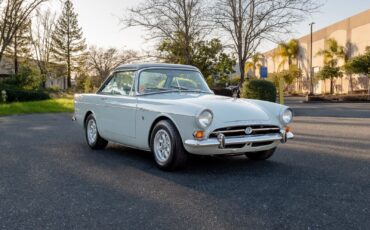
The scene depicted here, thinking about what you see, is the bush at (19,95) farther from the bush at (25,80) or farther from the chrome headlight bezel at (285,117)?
the chrome headlight bezel at (285,117)

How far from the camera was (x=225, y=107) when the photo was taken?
525 centimetres

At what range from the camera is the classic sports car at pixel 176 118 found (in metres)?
→ 5.00

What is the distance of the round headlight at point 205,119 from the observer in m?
4.91

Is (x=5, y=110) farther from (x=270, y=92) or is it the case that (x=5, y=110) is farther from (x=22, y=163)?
(x=22, y=163)

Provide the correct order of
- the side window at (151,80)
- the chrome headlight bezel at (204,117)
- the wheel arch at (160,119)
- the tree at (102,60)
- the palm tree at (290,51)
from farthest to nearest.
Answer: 1. the tree at (102,60)
2. the palm tree at (290,51)
3. the side window at (151,80)
4. the wheel arch at (160,119)
5. the chrome headlight bezel at (204,117)

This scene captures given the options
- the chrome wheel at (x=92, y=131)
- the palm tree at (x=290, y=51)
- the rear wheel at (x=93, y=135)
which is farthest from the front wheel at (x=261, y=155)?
the palm tree at (x=290, y=51)

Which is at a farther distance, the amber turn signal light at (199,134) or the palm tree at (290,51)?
the palm tree at (290,51)

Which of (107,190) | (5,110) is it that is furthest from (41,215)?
(5,110)

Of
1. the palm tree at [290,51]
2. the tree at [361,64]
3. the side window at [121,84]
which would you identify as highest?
the palm tree at [290,51]

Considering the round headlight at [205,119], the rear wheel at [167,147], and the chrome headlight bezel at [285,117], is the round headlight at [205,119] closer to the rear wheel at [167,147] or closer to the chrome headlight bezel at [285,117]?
the rear wheel at [167,147]

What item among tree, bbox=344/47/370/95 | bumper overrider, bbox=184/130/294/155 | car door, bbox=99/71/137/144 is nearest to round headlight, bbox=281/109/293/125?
bumper overrider, bbox=184/130/294/155

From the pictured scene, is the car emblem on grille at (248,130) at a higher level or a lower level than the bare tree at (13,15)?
lower

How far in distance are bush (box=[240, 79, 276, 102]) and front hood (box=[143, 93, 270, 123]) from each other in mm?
11486

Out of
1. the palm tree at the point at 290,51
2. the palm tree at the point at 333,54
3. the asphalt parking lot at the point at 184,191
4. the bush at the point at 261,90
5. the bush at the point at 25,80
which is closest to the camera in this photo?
the asphalt parking lot at the point at 184,191
